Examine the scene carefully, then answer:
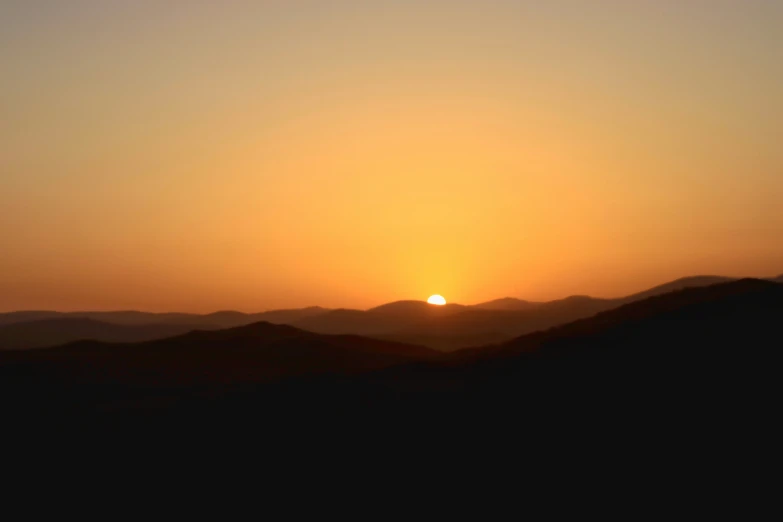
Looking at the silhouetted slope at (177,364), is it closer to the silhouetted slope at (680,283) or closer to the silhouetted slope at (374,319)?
the silhouetted slope at (374,319)

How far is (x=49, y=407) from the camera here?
27.9 meters

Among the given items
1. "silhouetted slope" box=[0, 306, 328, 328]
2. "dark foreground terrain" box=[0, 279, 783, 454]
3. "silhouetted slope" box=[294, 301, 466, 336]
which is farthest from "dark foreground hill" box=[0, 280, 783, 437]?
"silhouetted slope" box=[0, 306, 328, 328]

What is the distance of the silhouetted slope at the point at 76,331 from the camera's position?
112156 mm

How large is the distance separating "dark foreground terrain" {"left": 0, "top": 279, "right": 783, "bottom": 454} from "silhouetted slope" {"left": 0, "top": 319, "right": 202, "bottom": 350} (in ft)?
284

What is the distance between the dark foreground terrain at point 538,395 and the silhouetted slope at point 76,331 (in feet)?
284

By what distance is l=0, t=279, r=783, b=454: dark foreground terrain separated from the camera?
60.3 ft

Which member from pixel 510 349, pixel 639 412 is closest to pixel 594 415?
pixel 639 412

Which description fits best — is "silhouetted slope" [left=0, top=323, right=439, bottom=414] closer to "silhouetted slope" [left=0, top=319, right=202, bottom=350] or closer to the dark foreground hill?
the dark foreground hill

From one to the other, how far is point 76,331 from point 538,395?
12018 centimetres

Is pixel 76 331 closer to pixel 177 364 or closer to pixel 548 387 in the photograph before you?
pixel 177 364

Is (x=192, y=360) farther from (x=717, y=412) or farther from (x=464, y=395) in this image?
(x=717, y=412)

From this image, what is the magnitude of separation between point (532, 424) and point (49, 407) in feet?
58.2

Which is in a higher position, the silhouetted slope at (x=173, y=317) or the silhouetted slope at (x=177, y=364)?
the silhouetted slope at (x=173, y=317)

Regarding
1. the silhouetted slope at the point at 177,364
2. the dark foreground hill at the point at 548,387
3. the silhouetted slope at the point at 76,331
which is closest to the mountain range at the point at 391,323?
the silhouetted slope at the point at 76,331
